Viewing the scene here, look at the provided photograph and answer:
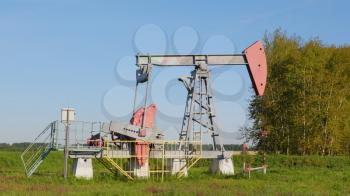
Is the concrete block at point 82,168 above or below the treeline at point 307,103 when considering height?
below

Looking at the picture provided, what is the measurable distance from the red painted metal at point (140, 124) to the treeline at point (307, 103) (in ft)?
71.7

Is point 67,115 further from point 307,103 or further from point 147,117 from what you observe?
point 307,103

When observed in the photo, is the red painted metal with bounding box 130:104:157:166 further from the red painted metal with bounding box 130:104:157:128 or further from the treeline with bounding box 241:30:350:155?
the treeline with bounding box 241:30:350:155

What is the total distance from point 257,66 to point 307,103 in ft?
66.5

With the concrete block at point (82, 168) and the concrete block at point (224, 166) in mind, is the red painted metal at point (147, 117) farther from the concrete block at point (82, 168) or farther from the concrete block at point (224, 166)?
the concrete block at point (224, 166)

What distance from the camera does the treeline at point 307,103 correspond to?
4225 cm

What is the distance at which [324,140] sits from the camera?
42625mm

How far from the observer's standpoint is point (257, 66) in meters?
23.5

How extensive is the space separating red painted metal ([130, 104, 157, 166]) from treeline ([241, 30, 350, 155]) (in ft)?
71.7

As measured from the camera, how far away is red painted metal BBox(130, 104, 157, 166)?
21203 millimetres

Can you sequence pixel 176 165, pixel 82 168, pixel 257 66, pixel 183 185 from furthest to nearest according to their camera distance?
pixel 257 66 → pixel 176 165 → pixel 82 168 → pixel 183 185

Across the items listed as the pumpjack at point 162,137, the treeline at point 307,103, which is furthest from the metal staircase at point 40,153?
the treeline at point 307,103

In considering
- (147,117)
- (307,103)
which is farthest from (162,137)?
(307,103)

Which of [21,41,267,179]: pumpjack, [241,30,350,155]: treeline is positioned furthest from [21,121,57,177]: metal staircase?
[241,30,350,155]: treeline
